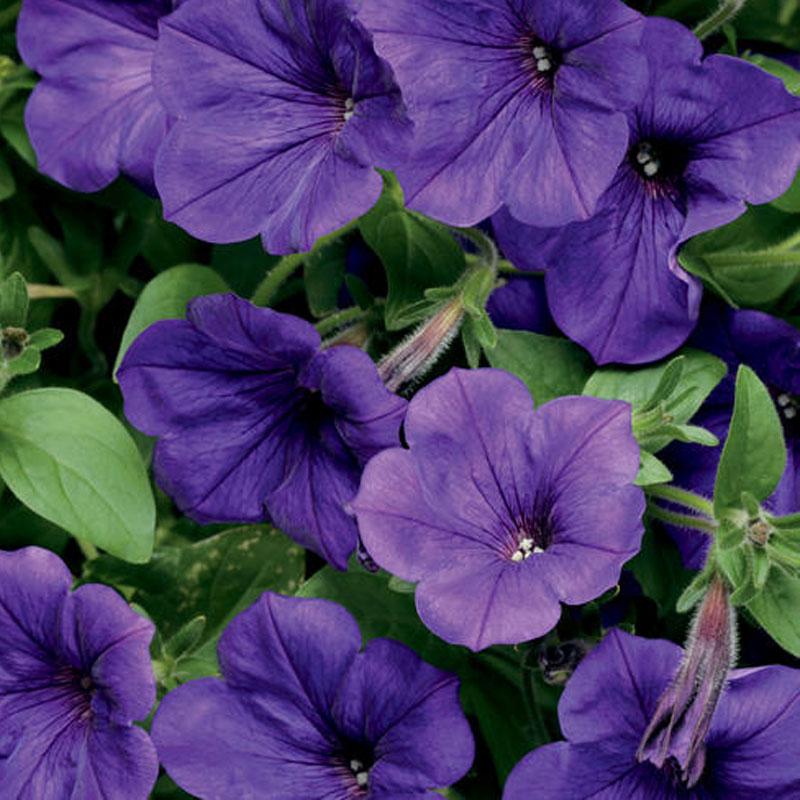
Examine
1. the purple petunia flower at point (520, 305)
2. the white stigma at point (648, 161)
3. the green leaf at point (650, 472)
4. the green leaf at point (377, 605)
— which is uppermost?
the white stigma at point (648, 161)

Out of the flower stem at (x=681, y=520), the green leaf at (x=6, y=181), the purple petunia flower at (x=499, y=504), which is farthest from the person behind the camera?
the green leaf at (x=6, y=181)

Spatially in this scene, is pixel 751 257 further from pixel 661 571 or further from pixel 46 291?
pixel 46 291

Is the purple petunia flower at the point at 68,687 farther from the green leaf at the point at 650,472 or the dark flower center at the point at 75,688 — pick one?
the green leaf at the point at 650,472

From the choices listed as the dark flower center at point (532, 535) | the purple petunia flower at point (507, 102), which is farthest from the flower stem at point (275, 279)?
the dark flower center at point (532, 535)

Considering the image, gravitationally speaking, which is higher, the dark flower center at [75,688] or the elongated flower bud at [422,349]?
the elongated flower bud at [422,349]

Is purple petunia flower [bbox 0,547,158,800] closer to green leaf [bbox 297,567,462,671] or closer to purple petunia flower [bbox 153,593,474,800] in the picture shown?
purple petunia flower [bbox 153,593,474,800]

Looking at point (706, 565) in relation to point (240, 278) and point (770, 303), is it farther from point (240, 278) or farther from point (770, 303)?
point (240, 278)

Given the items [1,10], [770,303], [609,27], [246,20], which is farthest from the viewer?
[1,10]

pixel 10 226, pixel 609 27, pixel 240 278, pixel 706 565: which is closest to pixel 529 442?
pixel 706 565
